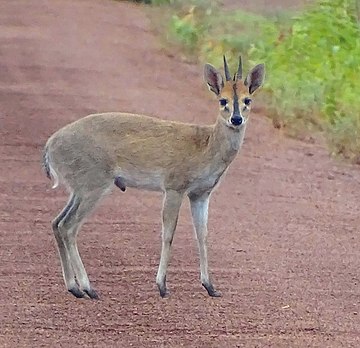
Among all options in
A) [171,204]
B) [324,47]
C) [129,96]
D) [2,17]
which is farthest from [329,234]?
[2,17]

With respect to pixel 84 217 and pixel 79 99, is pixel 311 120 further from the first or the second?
pixel 84 217

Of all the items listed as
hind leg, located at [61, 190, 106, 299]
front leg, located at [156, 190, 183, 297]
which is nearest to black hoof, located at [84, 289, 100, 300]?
hind leg, located at [61, 190, 106, 299]

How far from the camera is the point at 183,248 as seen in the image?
8.80 m

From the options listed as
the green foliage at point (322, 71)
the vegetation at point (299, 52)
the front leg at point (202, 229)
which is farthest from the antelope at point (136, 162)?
the green foliage at point (322, 71)

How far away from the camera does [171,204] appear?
288 inches

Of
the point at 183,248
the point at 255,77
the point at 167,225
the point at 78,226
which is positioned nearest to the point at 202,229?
the point at 167,225

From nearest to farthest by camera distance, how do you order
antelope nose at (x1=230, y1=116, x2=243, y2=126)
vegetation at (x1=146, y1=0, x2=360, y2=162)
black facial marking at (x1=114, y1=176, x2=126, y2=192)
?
antelope nose at (x1=230, y1=116, x2=243, y2=126) < black facial marking at (x1=114, y1=176, x2=126, y2=192) < vegetation at (x1=146, y1=0, x2=360, y2=162)

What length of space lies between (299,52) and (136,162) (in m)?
10.8

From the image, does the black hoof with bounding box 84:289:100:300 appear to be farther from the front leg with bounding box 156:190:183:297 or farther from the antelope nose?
the antelope nose

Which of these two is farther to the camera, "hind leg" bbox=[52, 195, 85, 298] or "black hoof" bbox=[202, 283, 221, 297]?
"black hoof" bbox=[202, 283, 221, 297]

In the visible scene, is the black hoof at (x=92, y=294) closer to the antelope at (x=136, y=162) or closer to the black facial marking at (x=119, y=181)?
the antelope at (x=136, y=162)

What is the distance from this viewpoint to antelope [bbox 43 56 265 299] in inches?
287

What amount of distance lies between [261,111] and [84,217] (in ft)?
25.6

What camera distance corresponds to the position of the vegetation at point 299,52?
45.3ft
